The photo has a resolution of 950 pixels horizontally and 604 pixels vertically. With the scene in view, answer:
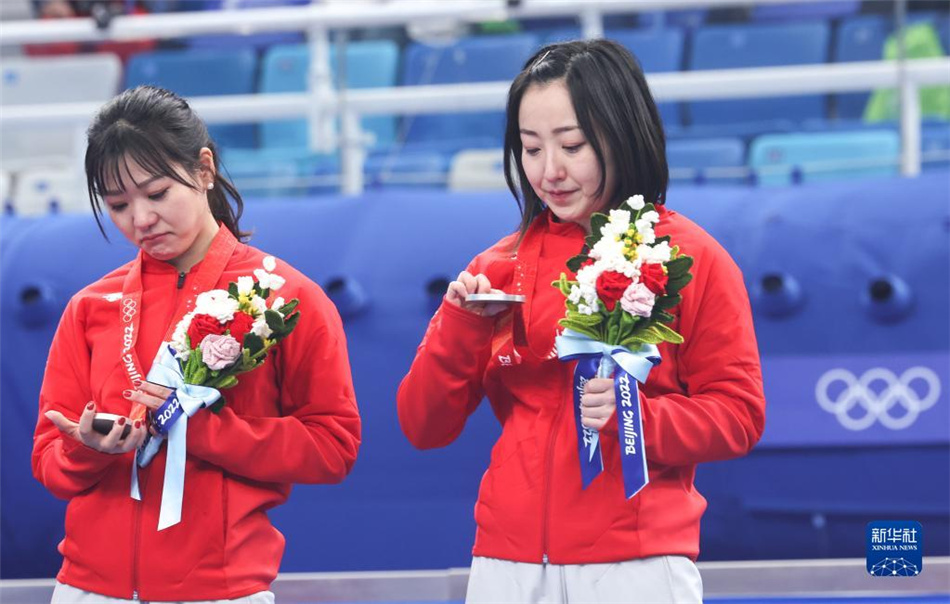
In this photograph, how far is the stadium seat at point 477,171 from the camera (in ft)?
14.9

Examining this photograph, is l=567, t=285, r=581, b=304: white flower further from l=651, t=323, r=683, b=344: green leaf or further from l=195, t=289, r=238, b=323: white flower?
l=195, t=289, r=238, b=323: white flower

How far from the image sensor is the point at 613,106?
232 cm

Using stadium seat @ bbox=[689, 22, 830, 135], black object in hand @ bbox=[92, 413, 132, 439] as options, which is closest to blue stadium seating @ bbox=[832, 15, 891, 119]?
stadium seat @ bbox=[689, 22, 830, 135]

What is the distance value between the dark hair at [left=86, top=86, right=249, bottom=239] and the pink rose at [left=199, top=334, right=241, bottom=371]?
0.34 m

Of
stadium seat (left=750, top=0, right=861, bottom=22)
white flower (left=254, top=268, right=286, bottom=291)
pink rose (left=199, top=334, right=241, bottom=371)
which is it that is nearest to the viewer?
pink rose (left=199, top=334, right=241, bottom=371)

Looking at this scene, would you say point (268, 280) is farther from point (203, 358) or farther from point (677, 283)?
point (677, 283)

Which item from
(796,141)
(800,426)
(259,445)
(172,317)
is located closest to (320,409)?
(259,445)

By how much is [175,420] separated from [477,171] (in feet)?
8.52

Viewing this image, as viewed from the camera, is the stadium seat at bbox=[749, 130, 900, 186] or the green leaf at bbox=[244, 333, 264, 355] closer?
the green leaf at bbox=[244, 333, 264, 355]

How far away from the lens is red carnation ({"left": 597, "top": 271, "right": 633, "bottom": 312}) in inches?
83.7

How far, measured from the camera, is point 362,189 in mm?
4621

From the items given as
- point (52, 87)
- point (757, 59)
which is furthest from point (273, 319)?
point (757, 59)

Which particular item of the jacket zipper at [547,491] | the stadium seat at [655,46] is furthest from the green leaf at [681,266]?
the stadium seat at [655,46]

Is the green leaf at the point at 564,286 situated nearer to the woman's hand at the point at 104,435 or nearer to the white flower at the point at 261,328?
the white flower at the point at 261,328
